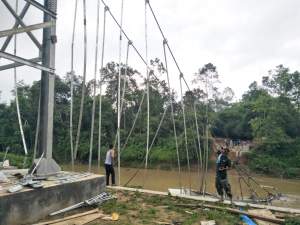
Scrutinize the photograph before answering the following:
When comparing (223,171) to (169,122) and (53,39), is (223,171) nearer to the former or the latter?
(53,39)

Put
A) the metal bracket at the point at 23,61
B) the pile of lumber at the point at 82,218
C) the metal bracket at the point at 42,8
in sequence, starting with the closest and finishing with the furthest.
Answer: the metal bracket at the point at 23,61 → the pile of lumber at the point at 82,218 → the metal bracket at the point at 42,8

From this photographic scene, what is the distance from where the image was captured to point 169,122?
30797 millimetres

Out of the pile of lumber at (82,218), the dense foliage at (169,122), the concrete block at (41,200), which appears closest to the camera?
the concrete block at (41,200)

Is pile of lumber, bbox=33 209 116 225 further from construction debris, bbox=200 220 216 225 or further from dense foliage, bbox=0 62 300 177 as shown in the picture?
dense foliage, bbox=0 62 300 177

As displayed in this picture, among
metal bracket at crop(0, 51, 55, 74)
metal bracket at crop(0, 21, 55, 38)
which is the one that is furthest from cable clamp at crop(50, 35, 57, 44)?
metal bracket at crop(0, 51, 55, 74)

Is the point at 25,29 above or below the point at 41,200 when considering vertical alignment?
above

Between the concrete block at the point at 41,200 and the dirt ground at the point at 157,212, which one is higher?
the concrete block at the point at 41,200

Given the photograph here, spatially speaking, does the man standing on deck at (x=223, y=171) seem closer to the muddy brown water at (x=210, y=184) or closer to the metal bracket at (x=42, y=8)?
the muddy brown water at (x=210, y=184)

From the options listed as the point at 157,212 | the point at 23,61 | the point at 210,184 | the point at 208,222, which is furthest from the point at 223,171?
the point at 210,184

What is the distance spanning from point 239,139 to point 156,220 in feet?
86.8

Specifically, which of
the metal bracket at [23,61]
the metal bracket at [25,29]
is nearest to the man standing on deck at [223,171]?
the metal bracket at [23,61]

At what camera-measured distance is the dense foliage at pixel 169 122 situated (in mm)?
26266

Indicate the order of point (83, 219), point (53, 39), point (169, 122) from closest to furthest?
point (83, 219) → point (53, 39) → point (169, 122)

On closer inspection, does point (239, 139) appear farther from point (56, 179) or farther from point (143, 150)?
point (56, 179)
